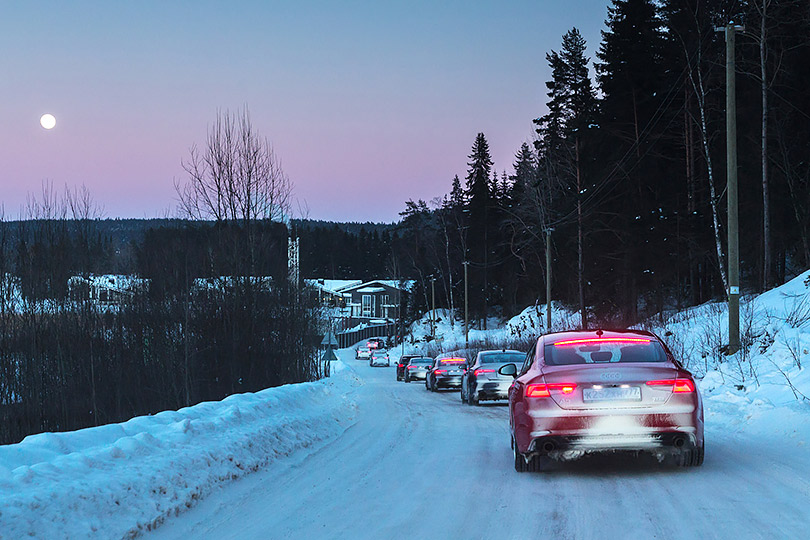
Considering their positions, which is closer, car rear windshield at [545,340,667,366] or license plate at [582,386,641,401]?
license plate at [582,386,641,401]

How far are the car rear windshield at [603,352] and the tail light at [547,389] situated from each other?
0.57 metres

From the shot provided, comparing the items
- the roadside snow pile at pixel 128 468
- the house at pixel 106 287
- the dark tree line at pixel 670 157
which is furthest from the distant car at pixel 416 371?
the roadside snow pile at pixel 128 468

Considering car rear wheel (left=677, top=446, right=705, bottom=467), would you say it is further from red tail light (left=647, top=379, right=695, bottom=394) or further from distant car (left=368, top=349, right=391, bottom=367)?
distant car (left=368, top=349, right=391, bottom=367)

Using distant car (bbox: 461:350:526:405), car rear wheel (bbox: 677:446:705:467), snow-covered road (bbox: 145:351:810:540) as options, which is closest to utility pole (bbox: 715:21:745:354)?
distant car (bbox: 461:350:526:405)

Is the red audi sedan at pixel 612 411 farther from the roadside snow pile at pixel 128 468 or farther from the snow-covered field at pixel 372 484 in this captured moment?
the roadside snow pile at pixel 128 468

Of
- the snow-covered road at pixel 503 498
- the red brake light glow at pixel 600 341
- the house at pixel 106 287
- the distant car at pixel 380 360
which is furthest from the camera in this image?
the distant car at pixel 380 360

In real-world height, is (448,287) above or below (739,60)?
below

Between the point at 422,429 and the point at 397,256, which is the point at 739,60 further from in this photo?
the point at 397,256

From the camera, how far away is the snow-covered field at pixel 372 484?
666 cm

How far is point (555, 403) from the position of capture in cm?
923

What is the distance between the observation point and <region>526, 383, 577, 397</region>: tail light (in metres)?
9.23

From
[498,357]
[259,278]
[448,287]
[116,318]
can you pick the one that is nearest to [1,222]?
[116,318]

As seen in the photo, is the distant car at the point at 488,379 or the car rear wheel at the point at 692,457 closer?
the car rear wheel at the point at 692,457

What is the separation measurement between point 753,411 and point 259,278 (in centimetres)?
1921
